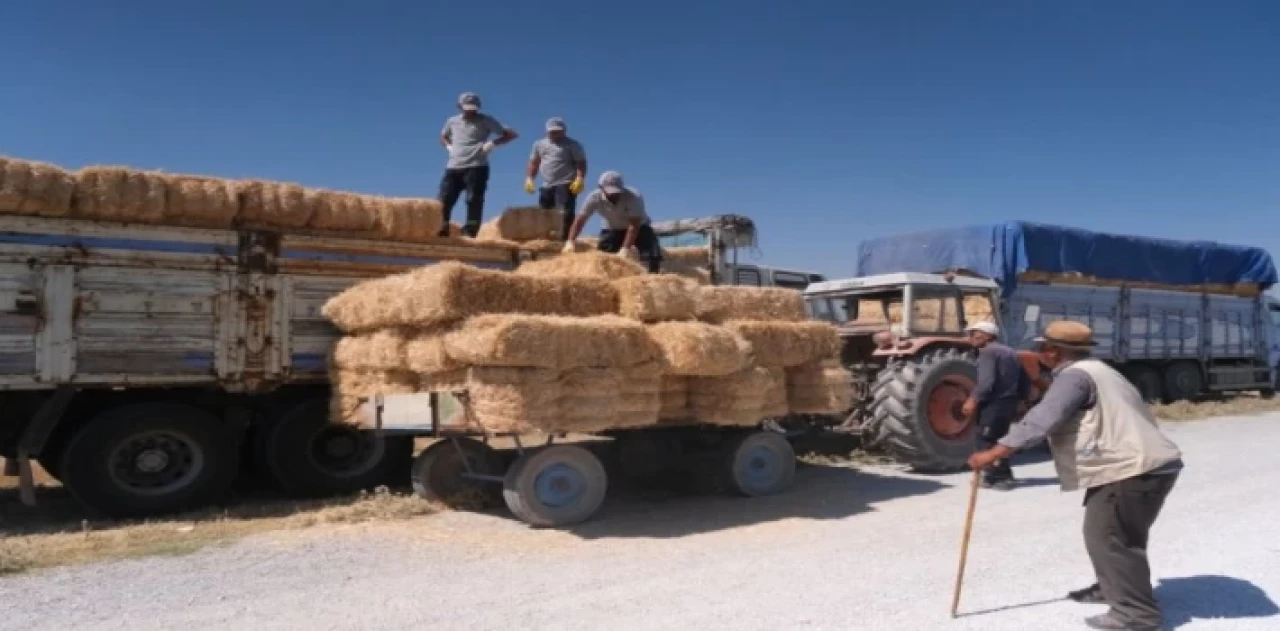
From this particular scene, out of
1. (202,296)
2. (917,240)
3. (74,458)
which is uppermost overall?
(917,240)

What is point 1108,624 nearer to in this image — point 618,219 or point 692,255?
point 618,219

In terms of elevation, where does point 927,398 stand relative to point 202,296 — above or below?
below

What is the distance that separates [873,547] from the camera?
7.08m

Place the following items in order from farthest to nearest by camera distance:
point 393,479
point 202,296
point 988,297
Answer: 1. point 988,297
2. point 393,479
3. point 202,296

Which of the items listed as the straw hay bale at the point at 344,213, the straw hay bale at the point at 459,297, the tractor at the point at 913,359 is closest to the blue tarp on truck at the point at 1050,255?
the tractor at the point at 913,359

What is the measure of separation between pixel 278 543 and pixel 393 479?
2.75 metres

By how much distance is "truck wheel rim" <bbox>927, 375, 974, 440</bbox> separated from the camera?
10.8 meters

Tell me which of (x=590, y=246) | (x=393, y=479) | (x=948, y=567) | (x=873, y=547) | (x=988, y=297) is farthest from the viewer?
(x=988, y=297)

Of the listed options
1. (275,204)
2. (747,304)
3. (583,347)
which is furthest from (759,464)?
(275,204)

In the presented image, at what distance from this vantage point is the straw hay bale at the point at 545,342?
7.15m

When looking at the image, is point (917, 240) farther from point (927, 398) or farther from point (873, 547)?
point (873, 547)

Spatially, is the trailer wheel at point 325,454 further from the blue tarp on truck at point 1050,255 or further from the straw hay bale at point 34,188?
the blue tarp on truck at point 1050,255

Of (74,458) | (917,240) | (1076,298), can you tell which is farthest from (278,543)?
(1076,298)

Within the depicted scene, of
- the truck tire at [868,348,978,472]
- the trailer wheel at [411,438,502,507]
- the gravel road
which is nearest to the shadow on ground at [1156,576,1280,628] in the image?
the gravel road
